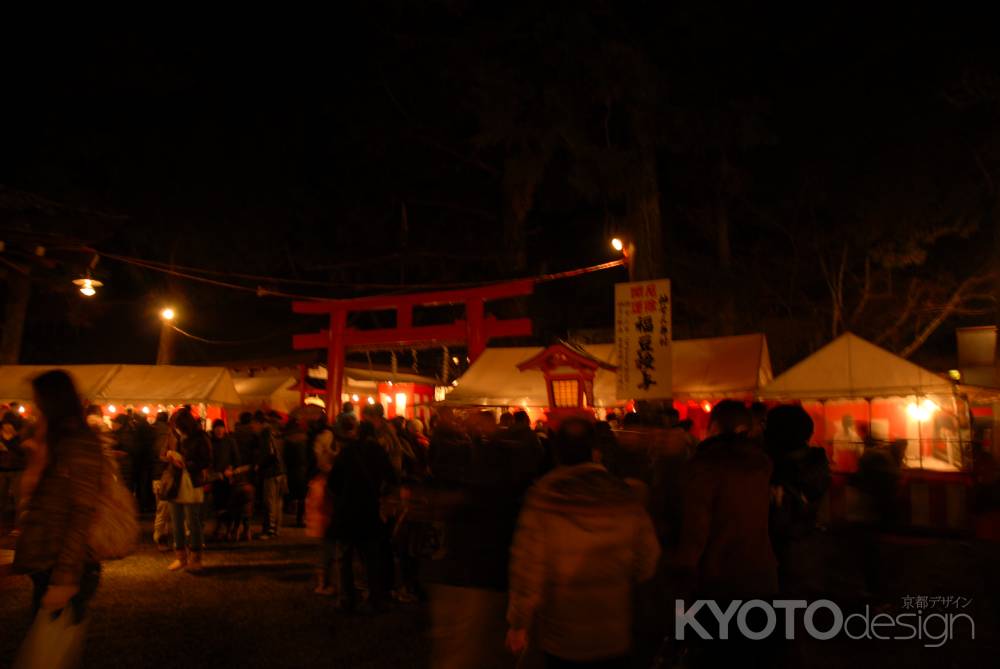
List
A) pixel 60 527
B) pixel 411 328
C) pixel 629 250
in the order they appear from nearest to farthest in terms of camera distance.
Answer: pixel 60 527, pixel 629 250, pixel 411 328

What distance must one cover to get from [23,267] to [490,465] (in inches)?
446

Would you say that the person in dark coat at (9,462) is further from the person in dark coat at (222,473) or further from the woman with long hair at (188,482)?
the woman with long hair at (188,482)

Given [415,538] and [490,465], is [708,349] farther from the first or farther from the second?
[490,465]

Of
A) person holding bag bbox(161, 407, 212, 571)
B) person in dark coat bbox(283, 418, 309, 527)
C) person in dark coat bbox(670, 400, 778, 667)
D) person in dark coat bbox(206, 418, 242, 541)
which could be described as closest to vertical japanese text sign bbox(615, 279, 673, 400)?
person in dark coat bbox(283, 418, 309, 527)

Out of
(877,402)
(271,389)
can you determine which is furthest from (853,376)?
(271,389)

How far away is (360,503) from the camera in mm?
6363

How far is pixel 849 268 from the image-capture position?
67.8 feet

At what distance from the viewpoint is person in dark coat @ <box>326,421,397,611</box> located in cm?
636

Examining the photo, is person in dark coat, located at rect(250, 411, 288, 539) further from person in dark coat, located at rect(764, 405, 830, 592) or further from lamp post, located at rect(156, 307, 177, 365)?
lamp post, located at rect(156, 307, 177, 365)

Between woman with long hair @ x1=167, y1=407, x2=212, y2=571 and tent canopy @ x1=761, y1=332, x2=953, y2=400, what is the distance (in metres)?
9.33

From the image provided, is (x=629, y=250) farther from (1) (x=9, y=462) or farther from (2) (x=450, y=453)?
(1) (x=9, y=462)

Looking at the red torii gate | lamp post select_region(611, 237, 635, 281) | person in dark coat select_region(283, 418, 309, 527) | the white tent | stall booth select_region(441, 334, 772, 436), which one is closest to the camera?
person in dark coat select_region(283, 418, 309, 527)

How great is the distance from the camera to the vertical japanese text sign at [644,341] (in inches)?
471

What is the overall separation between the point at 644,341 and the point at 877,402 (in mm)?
4445
